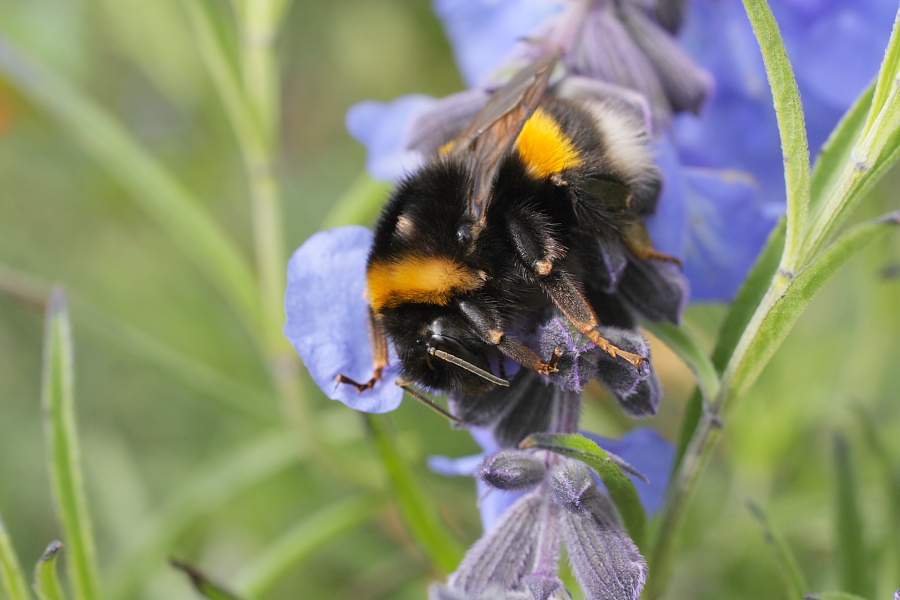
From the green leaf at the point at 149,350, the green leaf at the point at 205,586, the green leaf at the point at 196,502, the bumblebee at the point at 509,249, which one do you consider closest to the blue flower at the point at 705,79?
the bumblebee at the point at 509,249

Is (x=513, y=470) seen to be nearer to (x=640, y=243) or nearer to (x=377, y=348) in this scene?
(x=377, y=348)

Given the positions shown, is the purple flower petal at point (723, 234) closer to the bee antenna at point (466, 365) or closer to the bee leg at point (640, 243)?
the bee leg at point (640, 243)

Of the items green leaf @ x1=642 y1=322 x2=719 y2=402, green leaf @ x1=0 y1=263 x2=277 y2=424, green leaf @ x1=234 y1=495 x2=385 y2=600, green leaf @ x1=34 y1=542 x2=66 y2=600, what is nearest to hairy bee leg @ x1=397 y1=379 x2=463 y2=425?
green leaf @ x1=642 y1=322 x2=719 y2=402

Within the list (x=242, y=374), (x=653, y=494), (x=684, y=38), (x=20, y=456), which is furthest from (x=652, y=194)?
(x=20, y=456)

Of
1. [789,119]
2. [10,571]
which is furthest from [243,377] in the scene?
[789,119]

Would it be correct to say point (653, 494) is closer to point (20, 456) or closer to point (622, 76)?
point (622, 76)

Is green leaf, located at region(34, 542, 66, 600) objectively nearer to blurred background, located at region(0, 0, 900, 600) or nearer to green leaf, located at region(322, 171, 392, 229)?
blurred background, located at region(0, 0, 900, 600)
